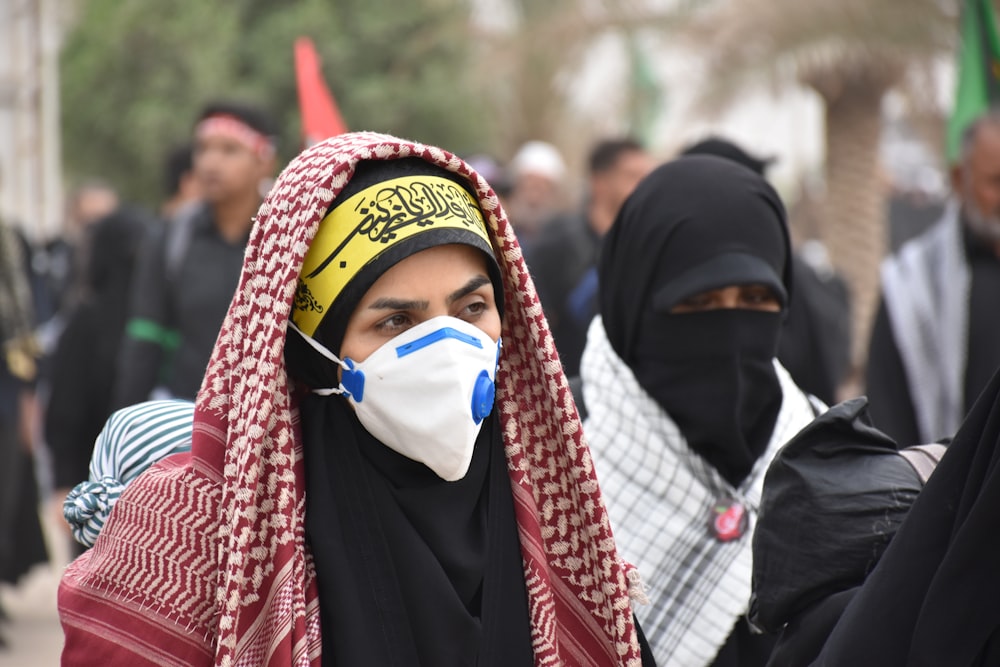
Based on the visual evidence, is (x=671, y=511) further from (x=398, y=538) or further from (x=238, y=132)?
(x=238, y=132)

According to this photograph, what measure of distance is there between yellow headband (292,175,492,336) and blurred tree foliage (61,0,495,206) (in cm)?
1481

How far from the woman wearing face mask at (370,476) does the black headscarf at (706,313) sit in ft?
2.14

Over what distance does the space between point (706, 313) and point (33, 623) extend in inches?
216

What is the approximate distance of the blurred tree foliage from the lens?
58.7 feet

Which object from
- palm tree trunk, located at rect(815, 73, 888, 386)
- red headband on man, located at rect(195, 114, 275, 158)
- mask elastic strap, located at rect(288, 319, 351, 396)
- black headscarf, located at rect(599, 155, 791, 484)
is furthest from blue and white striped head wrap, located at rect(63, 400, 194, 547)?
palm tree trunk, located at rect(815, 73, 888, 386)

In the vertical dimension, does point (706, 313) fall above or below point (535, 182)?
below

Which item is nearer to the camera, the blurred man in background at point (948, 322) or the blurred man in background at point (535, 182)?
the blurred man in background at point (948, 322)

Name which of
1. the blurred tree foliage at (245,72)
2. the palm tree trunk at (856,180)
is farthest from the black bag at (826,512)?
the blurred tree foliage at (245,72)

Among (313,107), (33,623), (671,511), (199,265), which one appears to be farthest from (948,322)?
(33,623)

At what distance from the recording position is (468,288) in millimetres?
2150

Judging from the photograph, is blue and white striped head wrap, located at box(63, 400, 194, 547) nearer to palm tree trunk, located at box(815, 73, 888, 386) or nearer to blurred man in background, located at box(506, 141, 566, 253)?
blurred man in background, located at box(506, 141, 566, 253)

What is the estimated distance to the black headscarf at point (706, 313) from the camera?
112 inches

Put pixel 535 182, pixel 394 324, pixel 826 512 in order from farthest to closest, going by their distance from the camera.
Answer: pixel 535 182 → pixel 394 324 → pixel 826 512

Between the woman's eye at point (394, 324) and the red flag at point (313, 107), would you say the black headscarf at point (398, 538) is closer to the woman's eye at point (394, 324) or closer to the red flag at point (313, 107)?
the woman's eye at point (394, 324)
